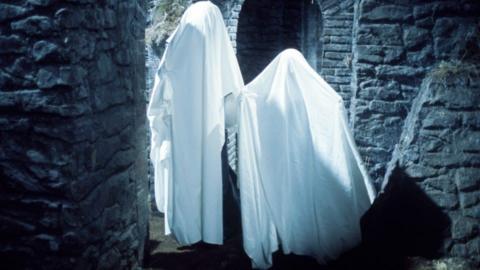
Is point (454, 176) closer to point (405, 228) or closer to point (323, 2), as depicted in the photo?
point (405, 228)

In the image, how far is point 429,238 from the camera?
2965mm

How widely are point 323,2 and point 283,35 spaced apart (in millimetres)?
1363

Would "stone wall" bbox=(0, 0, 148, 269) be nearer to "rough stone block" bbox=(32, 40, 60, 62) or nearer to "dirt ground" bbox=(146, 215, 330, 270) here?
"rough stone block" bbox=(32, 40, 60, 62)

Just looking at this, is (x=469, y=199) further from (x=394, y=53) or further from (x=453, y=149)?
(x=394, y=53)

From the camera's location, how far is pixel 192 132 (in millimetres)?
2873

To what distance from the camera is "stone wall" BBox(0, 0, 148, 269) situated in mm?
1519

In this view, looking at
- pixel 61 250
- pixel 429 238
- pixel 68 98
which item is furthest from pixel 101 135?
pixel 429 238

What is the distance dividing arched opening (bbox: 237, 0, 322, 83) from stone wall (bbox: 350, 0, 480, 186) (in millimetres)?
2296

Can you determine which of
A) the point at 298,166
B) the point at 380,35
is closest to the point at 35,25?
the point at 298,166

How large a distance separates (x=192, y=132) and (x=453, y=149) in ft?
6.36

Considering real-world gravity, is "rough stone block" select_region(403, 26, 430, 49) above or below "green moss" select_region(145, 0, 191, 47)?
below

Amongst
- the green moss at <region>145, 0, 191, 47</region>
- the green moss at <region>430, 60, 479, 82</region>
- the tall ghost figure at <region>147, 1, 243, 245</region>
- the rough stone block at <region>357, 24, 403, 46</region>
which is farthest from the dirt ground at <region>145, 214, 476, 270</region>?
the green moss at <region>145, 0, 191, 47</region>

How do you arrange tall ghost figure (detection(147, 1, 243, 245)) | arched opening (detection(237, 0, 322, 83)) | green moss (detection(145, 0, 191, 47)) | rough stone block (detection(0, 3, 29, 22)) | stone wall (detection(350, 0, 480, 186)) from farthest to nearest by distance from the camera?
arched opening (detection(237, 0, 322, 83)) < green moss (detection(145, 0, 191, 47)) < stone wall (detection(350, 0, 480, 186)) < tall ghost figure (detection(147, 1, 243, 245)) < rough stone block (detection(0, 3, 29, 22))

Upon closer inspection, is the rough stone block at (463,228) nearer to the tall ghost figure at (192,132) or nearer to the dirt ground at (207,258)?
the dirt ground at (207,258)
